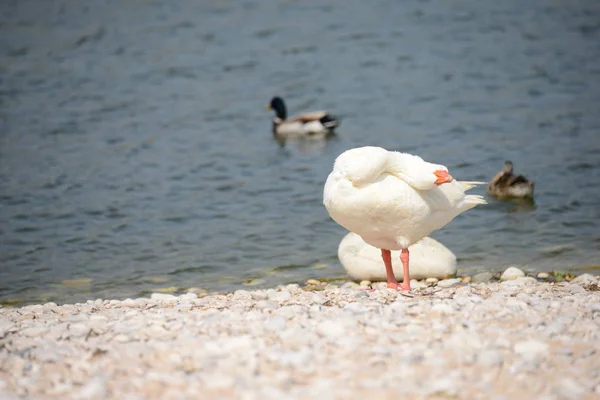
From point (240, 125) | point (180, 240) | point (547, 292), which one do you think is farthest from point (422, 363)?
point (240, 125)

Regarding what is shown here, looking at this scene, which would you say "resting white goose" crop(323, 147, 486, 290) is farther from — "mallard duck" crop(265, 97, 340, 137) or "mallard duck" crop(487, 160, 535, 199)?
"mallard duck" crop(265, 97, 340, 137)

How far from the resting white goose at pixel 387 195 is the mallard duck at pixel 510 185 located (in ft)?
18.9

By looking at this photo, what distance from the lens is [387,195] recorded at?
8.29 m

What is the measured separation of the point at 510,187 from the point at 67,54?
14.7 meters

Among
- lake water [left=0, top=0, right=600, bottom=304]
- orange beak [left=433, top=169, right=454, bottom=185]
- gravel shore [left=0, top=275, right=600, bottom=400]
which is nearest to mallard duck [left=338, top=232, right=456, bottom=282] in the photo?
lake water [left=0, top=0, right=600, bottom=304]

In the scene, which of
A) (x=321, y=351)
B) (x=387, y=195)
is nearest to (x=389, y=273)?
(x=387, y=195)

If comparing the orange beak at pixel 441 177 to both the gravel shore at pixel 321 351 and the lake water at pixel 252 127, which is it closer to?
the gravel shore at pixel 321 351

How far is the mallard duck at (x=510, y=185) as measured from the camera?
1426 centimetres

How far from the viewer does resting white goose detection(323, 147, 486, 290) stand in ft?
27.0

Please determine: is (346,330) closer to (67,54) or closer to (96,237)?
(96,237)

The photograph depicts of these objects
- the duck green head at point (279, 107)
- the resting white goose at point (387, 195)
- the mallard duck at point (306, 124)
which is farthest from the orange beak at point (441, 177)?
the duck green head at point (279, 107)

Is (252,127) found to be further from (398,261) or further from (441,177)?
(441,177)

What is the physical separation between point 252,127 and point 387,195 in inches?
471

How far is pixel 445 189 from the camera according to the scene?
29.1 ft
